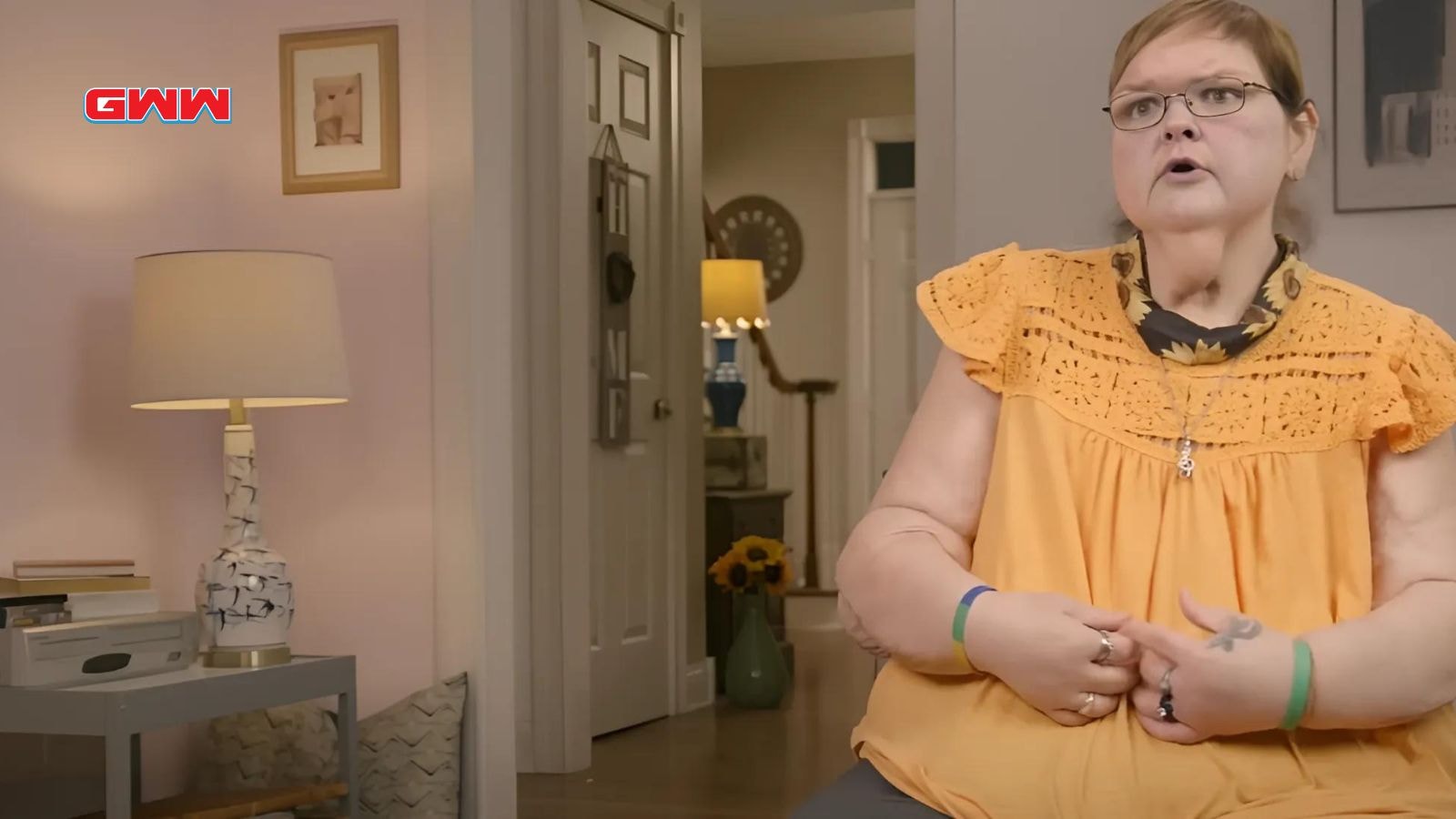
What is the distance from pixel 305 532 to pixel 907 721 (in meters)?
2.27

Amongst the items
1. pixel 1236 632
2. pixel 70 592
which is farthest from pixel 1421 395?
pixel 70 592

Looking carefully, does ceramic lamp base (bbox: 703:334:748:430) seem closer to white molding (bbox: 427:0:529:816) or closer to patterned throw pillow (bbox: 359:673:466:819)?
white molding (bbox: 427:0:529:816)

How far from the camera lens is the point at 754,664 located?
207 inches

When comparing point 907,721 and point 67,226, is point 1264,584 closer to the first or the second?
point 907,721

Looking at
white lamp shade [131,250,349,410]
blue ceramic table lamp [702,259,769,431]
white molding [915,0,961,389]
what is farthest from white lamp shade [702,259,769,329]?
white lamp shade [131,250,349,410]

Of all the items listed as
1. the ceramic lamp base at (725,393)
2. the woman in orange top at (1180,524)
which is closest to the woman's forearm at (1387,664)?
the woman in orange top at (1180,524)

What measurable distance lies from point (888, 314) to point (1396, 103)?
5886 millimetres

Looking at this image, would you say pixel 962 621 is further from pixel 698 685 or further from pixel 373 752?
pixel 698 685

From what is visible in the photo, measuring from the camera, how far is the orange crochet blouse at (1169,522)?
4.69ft

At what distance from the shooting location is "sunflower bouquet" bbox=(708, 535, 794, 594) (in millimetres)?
5367

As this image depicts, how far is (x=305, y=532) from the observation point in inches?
140

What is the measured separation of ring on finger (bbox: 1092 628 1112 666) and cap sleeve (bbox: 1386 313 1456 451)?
342mm

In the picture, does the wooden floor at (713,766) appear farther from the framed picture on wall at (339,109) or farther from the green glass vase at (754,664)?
the framed picture on wall at (339,109)

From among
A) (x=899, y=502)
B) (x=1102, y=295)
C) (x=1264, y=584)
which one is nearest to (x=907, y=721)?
(x=899, y=502)
